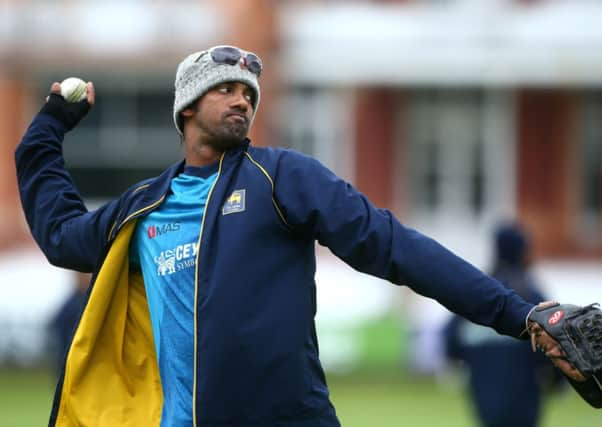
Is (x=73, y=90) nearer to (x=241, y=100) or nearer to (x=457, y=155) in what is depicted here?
(x=241, y=100)

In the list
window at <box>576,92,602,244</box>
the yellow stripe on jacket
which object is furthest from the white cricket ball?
window at <box>576,92,602,244</box>

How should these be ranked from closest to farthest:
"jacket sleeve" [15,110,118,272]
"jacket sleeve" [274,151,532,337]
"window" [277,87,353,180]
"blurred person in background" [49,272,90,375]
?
1. "jacket sleeve" [274,151,532,337]
2. "jacket sleeve" [15,110,118,272]
3. "blurred person in background" [49,272,90,375]
4. "window" [277,87,353,180]

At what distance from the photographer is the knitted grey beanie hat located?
4.80 meters

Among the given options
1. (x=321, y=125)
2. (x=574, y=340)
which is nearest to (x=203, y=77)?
(x=574, y=340)

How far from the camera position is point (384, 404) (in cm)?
1614

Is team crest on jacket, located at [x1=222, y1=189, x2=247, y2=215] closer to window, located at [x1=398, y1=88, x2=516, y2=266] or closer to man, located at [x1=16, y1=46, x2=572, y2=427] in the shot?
man, located at [x1=16, y1=46, x2=572, y2=427]

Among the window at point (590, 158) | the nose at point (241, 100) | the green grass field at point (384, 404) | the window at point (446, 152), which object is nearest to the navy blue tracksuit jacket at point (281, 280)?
the nose at point (241, 100)

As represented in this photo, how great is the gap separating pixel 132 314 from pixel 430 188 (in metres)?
20.7

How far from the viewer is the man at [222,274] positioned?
14.6 ft

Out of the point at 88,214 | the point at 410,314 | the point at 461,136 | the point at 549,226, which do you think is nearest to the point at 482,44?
the point at 461,136

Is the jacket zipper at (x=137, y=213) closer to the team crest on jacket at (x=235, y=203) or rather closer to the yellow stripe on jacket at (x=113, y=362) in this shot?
the yellow stripe on jacket at (x=113, y=362)

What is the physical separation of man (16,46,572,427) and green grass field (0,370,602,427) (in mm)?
8697

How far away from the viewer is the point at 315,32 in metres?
24.5

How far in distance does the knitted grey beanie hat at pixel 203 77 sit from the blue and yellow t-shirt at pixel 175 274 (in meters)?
0.27
